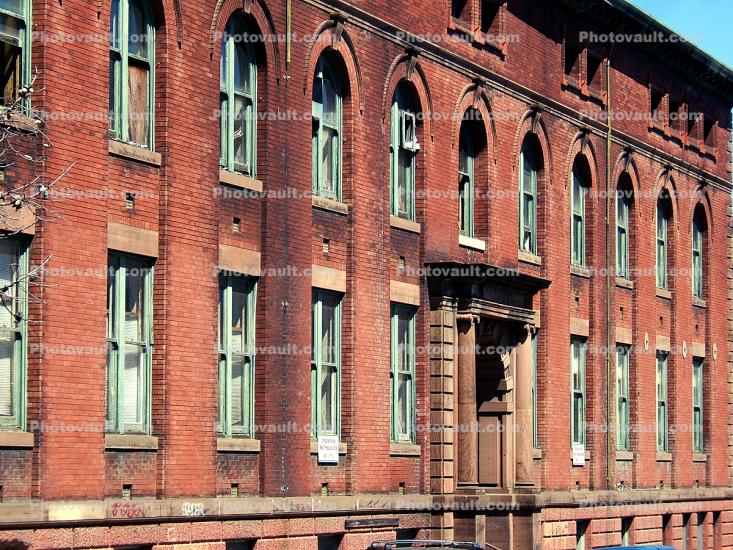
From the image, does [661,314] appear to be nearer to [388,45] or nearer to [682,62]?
[682,62]

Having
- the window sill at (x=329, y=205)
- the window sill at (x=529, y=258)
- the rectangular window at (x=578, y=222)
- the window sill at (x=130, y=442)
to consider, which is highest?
the rectangular window at (x=578, y=222)

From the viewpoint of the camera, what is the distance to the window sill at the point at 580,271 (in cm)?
3866

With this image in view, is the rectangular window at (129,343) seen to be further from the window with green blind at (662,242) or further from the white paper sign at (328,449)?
the window with green blind at (662,242)

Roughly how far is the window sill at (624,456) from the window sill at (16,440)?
21438 mm

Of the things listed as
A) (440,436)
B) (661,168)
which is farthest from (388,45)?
(661,168)

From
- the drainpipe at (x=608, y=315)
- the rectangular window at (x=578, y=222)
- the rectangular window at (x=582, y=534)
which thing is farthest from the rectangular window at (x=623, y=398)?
the rectangular window at (x=578, y=222)

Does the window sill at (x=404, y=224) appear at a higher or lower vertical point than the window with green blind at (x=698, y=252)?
lower

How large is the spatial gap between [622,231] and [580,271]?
127 inches

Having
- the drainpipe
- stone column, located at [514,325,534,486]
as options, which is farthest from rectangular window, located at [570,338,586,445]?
stone column, located at [514,325,534,486]

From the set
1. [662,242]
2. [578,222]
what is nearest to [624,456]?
[578,222]

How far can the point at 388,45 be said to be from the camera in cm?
3094

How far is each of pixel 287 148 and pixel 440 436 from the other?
7.18 meters

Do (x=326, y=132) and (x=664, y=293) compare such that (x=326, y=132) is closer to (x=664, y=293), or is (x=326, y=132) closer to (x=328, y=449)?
(x=328, y=449)

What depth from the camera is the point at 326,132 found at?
29.5m
